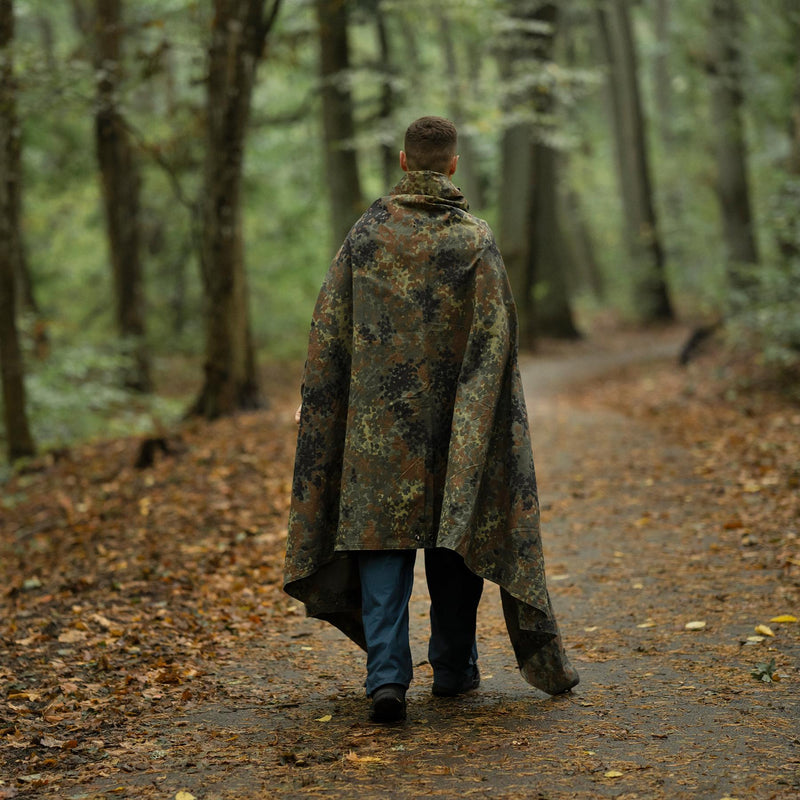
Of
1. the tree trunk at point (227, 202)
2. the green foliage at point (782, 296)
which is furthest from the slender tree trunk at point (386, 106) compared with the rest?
the green foliage at point (782, 296)

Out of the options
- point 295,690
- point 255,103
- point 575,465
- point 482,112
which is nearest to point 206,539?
point 295,690

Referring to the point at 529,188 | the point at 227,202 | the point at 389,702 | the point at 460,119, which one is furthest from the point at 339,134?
the point at 389,702

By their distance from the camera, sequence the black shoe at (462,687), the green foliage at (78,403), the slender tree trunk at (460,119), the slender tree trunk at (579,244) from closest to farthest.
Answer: the black shoe at (462,687), the green foliage at (78,403), the slender tree trunk at (460,119), the slender tree trunk at (579,244)

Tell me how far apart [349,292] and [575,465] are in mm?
6169

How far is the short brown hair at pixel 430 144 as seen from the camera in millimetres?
4191

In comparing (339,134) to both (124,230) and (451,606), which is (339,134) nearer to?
(124,230)

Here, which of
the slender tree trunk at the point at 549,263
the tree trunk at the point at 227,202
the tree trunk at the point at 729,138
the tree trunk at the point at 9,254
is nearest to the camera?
the tree trunk at the point at 9,254

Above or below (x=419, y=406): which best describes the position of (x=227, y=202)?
above

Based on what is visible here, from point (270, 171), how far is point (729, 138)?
30.3 ft

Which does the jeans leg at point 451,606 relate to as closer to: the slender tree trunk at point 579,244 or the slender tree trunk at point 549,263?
the slender tree trunk at point 549,263

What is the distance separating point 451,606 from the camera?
4.37 m

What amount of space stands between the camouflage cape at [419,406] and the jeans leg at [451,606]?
0.60ft

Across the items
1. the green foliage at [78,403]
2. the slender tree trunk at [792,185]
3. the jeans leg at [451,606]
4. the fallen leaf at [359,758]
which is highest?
the slender tree trunk at [792,185]

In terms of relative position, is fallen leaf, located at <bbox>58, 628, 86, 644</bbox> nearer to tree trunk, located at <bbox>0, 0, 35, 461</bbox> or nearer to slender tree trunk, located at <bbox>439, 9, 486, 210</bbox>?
tree trunk, located at <bbox>0, 0, 35, 461</bbox>
